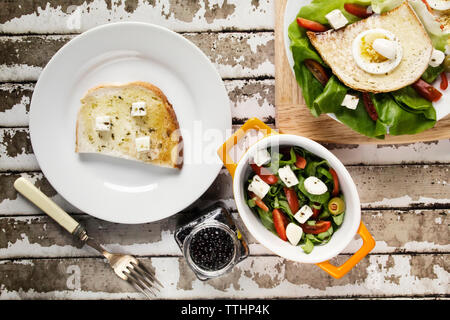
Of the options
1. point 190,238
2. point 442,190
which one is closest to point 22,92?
point 190,238

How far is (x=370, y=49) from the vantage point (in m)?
1.24

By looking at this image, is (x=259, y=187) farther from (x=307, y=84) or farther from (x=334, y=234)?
(x=307, y=84)

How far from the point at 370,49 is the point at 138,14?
2.80ft

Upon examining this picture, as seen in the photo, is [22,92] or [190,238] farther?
[22,92]

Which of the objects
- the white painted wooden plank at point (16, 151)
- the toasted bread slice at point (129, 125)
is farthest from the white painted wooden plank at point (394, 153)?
the white painted wooden plank at point (16, 151)

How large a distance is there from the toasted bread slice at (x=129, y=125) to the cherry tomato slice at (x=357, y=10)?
0.69m

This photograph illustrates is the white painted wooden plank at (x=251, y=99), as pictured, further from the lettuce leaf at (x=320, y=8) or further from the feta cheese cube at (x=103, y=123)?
the feta cheese cube at (x=103, y=123)

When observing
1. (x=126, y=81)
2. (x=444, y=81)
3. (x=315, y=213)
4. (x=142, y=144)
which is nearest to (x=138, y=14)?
(x=126, y=81)

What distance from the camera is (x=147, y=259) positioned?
58.1 inches

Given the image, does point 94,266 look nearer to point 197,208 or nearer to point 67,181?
point 67,181

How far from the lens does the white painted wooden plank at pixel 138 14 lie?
142cm

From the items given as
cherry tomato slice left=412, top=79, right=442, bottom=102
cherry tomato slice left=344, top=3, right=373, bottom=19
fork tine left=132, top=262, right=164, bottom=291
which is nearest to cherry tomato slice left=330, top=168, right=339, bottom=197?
cherry tomato slice left=412, top=79, right=442, bottom=102

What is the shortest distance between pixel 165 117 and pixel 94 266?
659 millimetres

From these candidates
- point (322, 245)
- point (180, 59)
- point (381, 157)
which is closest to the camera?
point (322, 245)
